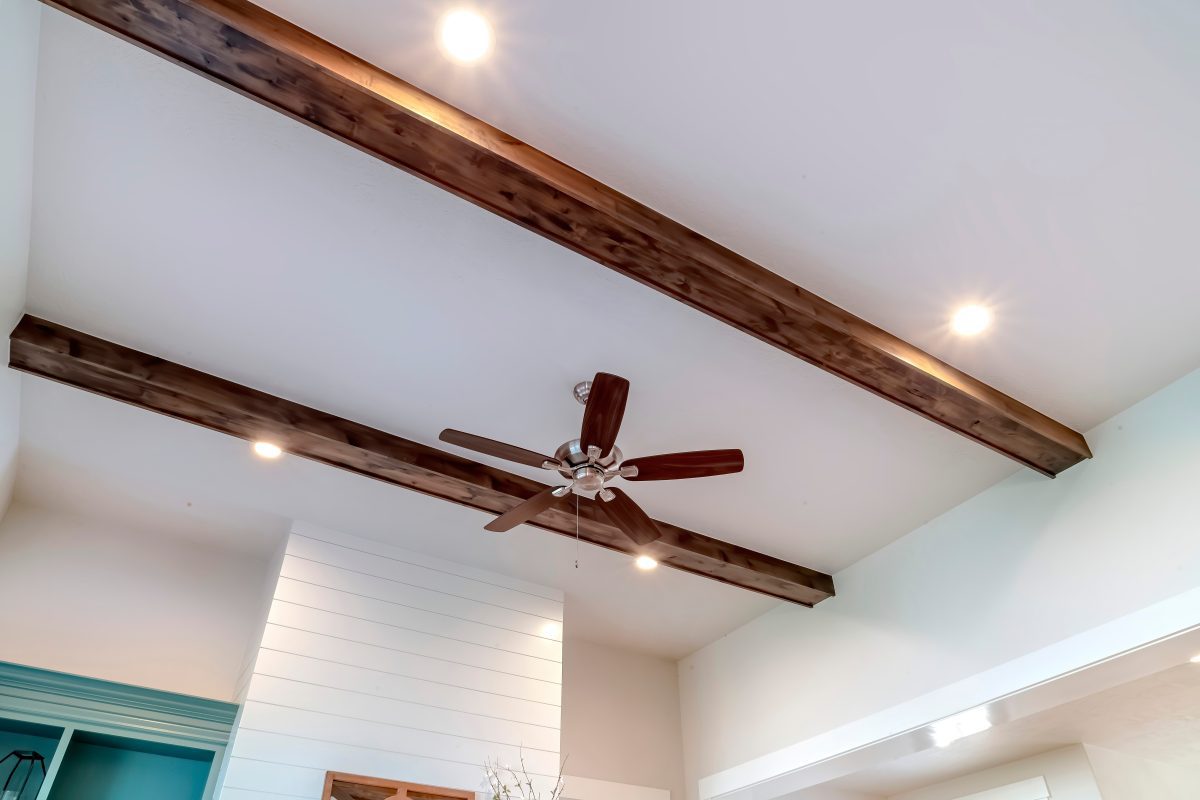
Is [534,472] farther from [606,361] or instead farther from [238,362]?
[238,362]

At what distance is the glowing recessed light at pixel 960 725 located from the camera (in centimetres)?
367

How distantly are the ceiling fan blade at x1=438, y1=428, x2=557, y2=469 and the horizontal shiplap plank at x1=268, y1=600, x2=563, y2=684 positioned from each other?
1.74 meters

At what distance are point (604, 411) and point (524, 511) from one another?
2.24ft

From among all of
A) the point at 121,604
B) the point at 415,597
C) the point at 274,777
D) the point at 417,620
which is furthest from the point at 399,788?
the point at 121,604

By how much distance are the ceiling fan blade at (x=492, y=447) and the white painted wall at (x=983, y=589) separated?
230cm

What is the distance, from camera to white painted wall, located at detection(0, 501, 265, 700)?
3.87 m

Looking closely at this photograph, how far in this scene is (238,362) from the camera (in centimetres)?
328

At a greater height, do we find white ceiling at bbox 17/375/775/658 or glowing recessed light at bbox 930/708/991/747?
white ceiling at bbox 17/375/775/658

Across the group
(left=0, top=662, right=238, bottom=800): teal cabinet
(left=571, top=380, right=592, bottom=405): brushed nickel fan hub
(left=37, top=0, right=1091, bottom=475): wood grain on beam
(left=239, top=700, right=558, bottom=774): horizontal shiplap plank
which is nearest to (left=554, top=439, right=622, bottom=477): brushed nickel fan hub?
(left=571, top=380, right=592, bottom=405): brushed nickel fan hub

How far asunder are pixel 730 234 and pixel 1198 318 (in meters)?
1.88

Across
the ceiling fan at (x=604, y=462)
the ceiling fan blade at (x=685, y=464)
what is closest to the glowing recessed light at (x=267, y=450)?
the ceiling fan at (x=604, y=462)

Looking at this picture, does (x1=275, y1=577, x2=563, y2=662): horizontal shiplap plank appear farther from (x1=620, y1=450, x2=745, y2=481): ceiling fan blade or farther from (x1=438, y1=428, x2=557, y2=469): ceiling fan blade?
(x1=620, y1=450, x2=745, y2=481): ceiling fan blade

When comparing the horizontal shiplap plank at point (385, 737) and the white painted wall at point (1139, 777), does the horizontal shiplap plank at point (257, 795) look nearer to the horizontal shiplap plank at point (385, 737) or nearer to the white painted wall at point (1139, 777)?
the horizontal shiplap plank at point (385, 737)

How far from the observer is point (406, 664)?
13.7 feet
